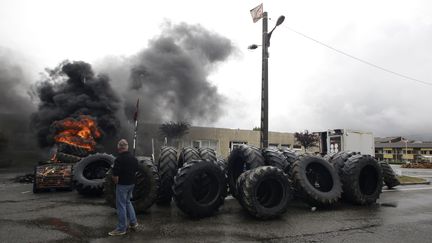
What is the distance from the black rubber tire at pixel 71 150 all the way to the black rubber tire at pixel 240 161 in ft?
31.3

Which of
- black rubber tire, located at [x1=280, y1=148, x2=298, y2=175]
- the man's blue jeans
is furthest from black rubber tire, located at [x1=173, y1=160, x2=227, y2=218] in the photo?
black rubber tire, located at [x1=280, y1=148, x2=298, y2=175]

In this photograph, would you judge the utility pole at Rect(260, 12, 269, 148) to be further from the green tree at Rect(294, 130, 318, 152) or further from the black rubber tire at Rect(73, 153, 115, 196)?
the green tree at Rect(294, 130, 318, 152)

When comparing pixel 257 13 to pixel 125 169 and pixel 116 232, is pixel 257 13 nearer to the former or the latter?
pixel 125 169

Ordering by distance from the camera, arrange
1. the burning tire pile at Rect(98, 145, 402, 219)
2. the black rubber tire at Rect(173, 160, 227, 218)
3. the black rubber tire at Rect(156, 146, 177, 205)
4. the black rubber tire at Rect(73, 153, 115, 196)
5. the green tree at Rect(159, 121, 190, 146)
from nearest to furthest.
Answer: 1. the black rubber tire at Rect(173, 160, 227, 218)
2. the burning tire pile at Rect(98, 145, 402, 219)
3. the black rubber tire at Rect(156, 146, 177, 205)
4. the black rubber tire at Rect(73, 153, 115, 196)
5. the green tree at Rect(159, 121, 190, 146)

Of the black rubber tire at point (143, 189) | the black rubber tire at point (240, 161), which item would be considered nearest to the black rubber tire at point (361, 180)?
the black rubber tire at point (240, 161)

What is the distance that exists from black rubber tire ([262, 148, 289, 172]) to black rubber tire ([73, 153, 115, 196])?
5085 millimetres

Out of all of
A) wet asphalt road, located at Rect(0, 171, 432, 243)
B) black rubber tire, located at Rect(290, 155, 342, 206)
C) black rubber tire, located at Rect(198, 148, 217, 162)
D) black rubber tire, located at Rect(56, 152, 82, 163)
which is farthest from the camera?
black rubber tire, located at Rect(56, 152, 82, 163)

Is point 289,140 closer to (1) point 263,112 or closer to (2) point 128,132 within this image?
(2) point 128,132

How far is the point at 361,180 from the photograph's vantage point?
9477 millimetres

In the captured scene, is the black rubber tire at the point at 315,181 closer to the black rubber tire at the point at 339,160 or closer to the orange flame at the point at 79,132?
the black rubber tire at the point at 339,160

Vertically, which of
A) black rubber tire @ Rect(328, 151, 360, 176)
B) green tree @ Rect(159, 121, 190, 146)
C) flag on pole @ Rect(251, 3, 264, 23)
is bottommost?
black rubber tire @ Rect(328, 151, 360, 176)

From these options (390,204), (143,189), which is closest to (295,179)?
(390,204)

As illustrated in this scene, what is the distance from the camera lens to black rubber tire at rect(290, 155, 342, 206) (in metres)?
7.90

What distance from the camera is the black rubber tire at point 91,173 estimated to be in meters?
9.82
